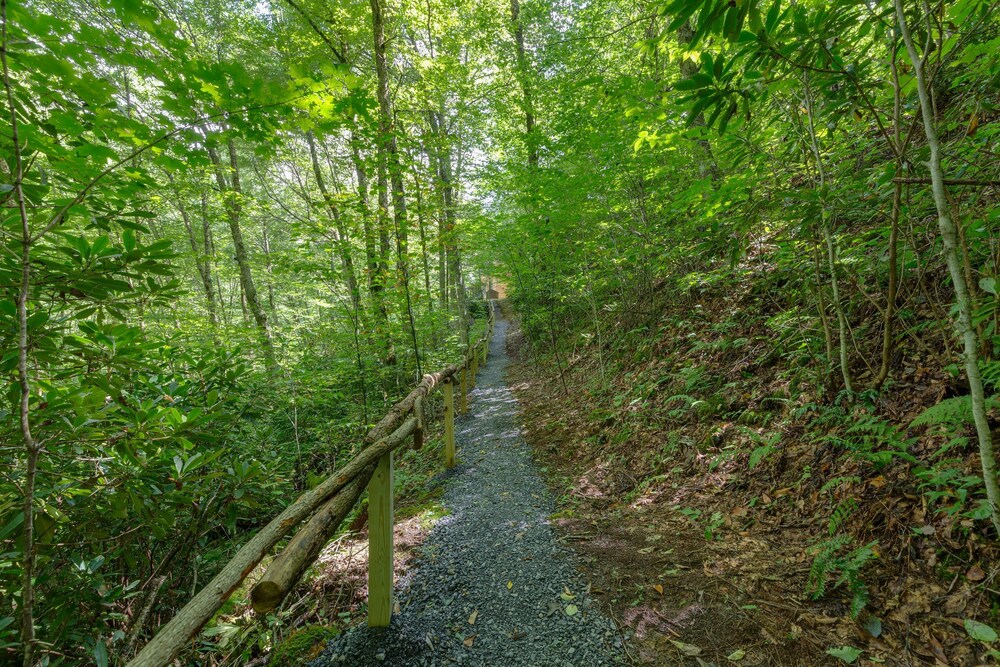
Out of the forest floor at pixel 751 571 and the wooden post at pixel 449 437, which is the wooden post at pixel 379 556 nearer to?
the forest floor at pixel 751 571

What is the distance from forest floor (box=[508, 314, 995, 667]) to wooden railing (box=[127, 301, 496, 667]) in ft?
5.41

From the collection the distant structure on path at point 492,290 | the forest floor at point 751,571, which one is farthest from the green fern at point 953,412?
the distant structure on path at point 492,290

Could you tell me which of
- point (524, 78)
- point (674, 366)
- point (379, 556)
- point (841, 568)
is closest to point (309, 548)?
point (379, 556)

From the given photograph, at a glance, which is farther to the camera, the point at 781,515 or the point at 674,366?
the point at 674,366

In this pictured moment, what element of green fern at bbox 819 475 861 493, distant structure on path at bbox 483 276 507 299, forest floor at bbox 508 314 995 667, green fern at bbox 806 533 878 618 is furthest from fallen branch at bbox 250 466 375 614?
distant structure on path at bbox 483 276 507 299

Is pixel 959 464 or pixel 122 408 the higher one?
pixel 122 408

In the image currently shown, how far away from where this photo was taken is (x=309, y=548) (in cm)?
171

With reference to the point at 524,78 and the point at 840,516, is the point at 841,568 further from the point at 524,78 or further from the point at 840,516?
the point at 524,78

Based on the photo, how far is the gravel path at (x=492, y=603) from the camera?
2361 mm

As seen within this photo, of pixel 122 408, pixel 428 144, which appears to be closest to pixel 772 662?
pixel 122 408

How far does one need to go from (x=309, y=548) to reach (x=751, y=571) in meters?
2.97

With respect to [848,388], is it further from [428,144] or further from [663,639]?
[428,144]

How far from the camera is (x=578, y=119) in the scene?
22.0ft

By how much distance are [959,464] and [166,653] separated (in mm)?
4067
